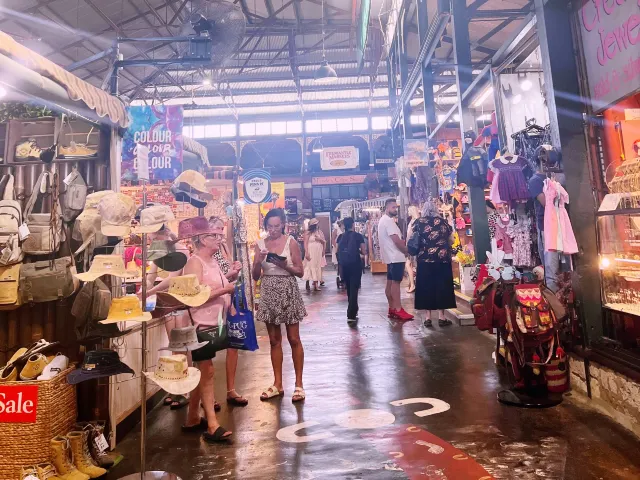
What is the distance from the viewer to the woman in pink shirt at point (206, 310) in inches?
105

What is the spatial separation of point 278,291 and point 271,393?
88 centimetres

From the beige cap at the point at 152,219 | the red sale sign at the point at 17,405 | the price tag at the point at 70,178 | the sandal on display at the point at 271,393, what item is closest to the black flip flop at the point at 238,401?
the sandal on display at the point at 271,393

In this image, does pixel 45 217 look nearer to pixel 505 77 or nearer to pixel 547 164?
pixel 547 164

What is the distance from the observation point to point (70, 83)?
2.44 m

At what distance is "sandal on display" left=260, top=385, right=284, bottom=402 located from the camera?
130 inches

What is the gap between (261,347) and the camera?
16.5 ft

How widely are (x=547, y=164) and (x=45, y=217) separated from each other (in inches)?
153

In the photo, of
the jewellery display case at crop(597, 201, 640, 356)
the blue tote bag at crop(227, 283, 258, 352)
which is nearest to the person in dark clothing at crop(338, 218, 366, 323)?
the blue tote bag at crop(227, 283, 258, 352)

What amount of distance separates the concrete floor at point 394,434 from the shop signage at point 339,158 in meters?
15.1

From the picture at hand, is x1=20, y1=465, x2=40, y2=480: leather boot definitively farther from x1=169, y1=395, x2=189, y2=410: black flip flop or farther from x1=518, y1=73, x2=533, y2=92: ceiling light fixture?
x1=518, y1=73, x2=533, y2=92: ceiling light fixture

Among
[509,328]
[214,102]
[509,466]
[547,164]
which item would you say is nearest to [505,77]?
[547,164]

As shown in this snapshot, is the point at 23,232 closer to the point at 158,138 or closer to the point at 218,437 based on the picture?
the point at 218,437

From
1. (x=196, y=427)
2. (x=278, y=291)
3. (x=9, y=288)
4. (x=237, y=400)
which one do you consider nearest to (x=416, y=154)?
(x=278, y=291)

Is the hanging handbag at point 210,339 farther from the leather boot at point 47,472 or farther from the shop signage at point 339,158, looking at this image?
the shop signage at point 339,158
